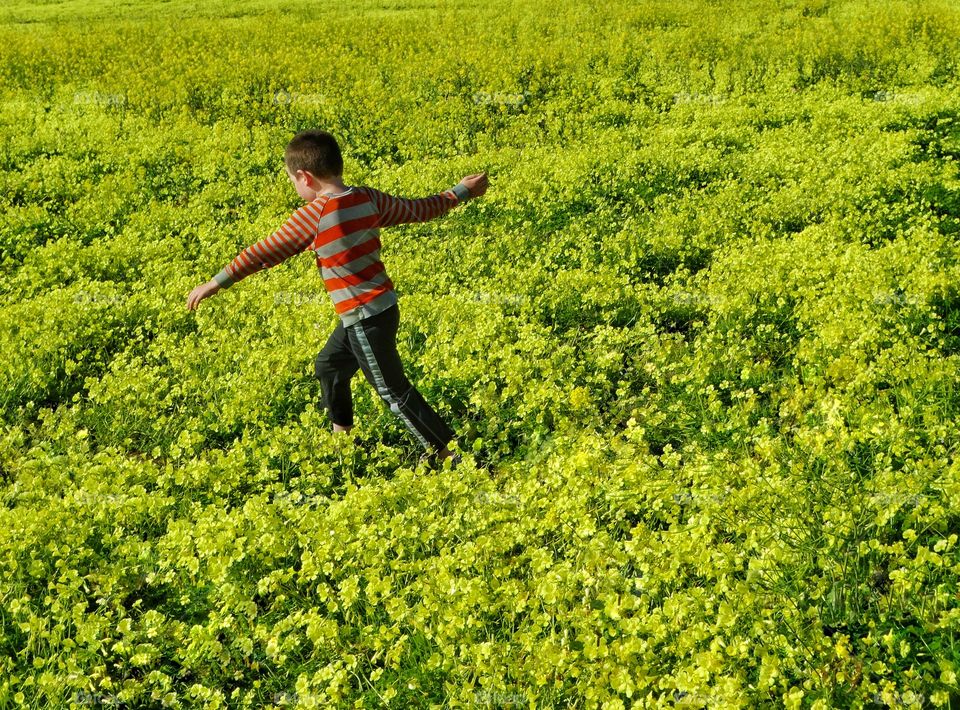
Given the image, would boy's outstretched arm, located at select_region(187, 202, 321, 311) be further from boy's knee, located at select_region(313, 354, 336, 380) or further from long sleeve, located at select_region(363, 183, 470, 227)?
boy's knee, located at select_region(313, 354, 336, 380)

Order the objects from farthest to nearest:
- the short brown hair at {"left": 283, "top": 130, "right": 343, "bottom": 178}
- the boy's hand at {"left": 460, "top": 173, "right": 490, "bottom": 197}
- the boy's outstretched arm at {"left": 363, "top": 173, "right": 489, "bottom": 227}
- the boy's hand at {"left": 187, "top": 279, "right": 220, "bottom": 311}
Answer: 1. the boy's hand at {"left": 460, "top": 173, "right": 490, "bottom": 197}
2. the boy's outstretched arm at {"left": 363, "top": 173, "right": 489, "bottom": 227}
3. the boy's hand at {"left": 187, "top": 279, "right": 220, "bottom": 311}
4. the short brown hair at {"left": 283, "top": 130, "right": 343, "bottom": 178}

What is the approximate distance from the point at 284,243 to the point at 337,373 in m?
1.24

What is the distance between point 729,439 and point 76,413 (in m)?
5.89

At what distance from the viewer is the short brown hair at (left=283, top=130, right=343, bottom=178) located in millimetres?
5223

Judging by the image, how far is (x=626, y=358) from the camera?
7555 millimetres

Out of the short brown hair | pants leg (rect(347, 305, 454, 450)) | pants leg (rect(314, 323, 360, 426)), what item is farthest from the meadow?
the short brown hair

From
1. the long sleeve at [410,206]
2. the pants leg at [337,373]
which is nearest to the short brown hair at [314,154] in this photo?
the long sleeve at [410,206]

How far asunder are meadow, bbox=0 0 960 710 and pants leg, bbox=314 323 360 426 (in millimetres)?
277

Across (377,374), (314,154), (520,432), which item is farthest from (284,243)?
(520,432)

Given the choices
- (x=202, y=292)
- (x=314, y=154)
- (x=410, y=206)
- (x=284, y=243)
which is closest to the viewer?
(x=314, y=154)

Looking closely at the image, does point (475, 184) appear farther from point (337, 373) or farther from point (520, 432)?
point (520, 432)

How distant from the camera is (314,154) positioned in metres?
5.23

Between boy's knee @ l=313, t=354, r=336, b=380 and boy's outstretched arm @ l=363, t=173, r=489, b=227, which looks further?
boy's knee @ l=313, t=354, r=336, b=380

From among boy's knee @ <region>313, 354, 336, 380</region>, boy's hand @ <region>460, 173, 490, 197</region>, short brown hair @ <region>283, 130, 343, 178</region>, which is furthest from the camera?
boy's knee @ <region>313, 354, 336, 380</region>
